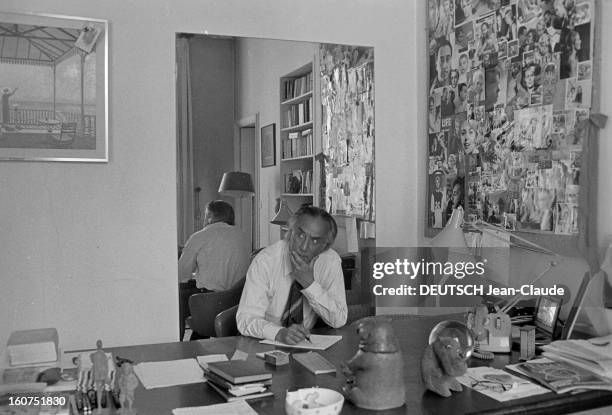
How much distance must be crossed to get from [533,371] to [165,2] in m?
2.48

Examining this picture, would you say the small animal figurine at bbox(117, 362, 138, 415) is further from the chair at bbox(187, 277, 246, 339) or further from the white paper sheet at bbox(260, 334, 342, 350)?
the chair at bbox(187, 277, 246, 339)

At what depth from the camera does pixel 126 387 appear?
136 centimetres

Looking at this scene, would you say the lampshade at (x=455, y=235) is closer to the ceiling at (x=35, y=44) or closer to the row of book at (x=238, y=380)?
the row of book at (x=238, y=380)

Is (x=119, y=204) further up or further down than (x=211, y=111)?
further down

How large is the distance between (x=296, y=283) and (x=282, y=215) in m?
0.79

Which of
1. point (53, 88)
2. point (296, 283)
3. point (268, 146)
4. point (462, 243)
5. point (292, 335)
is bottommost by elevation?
point (292, 335)

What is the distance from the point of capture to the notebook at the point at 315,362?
1791 millimetres

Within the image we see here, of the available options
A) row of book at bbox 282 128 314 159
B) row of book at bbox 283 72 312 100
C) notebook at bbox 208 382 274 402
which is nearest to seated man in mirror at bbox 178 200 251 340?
row of book at bbox 282 128 314 159

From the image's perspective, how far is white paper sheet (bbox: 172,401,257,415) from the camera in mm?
1464

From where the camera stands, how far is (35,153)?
113 inches

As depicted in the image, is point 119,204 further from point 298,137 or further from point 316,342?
point 316,342

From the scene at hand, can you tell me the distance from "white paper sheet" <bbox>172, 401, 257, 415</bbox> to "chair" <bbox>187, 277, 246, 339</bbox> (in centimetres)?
156

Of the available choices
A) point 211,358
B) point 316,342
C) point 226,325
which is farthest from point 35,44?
point 316,342

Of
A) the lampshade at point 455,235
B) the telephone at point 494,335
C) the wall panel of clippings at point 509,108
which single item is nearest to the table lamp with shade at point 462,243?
the lampshade at point 455,235
